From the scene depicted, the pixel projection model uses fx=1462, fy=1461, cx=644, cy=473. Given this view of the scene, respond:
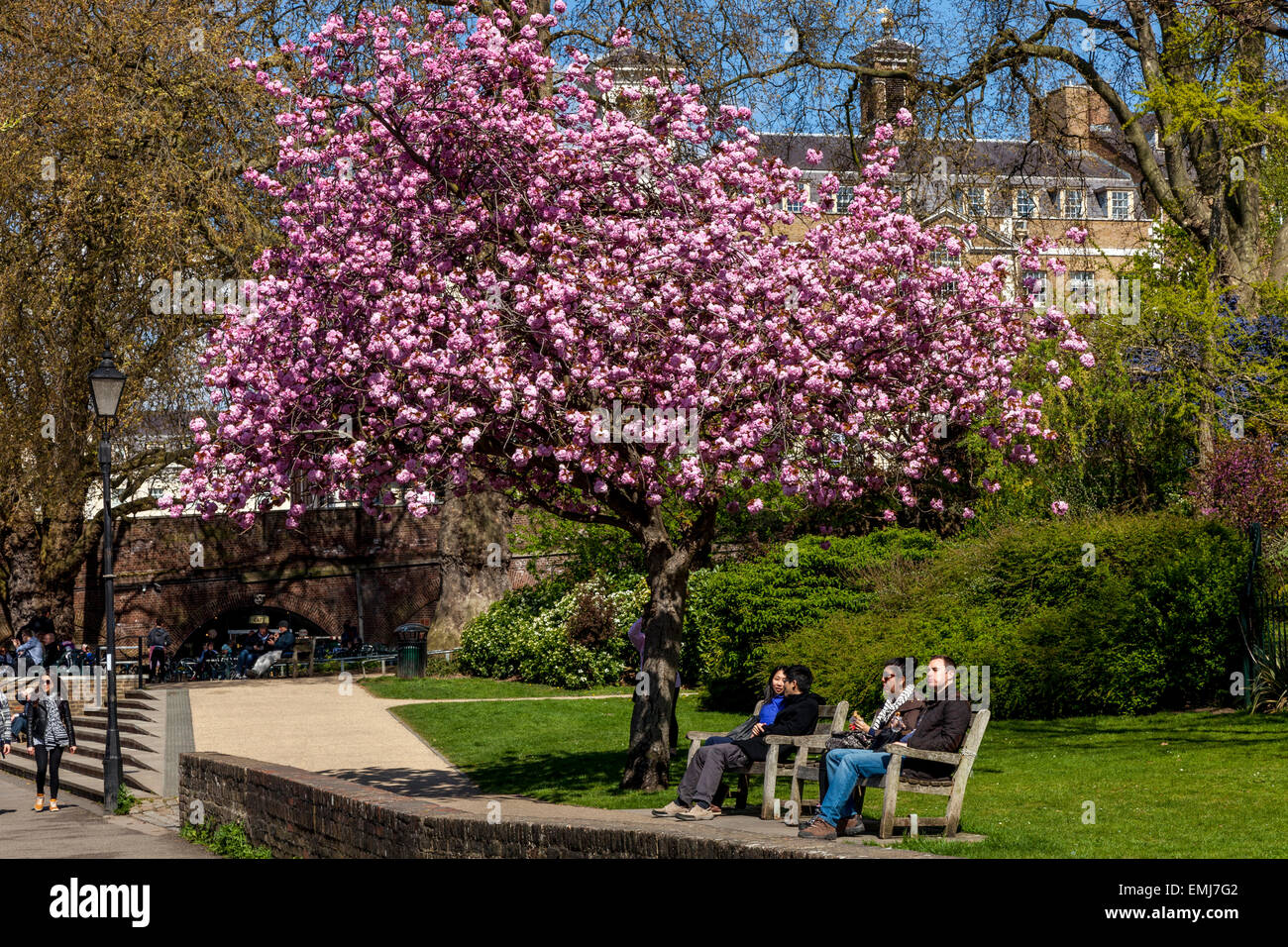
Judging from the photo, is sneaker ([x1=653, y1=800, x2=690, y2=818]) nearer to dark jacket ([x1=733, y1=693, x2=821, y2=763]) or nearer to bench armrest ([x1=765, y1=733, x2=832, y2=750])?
dark jacket ([x1=733, y1=693, x2=821, y2=763])

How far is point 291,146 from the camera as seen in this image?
13.1 meters

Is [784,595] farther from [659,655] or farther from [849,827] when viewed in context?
[849,827]

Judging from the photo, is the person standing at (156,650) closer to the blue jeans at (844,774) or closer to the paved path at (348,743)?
the paved path at (348,743)

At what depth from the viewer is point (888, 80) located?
24109mm

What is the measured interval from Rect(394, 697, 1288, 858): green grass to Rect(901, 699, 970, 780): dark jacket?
60 centimetres

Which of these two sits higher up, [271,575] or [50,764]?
[271,575]

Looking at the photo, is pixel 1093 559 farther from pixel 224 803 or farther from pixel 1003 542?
pixel 224 803

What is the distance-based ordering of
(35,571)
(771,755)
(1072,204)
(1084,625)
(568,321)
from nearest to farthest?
(771,755) → (568,321) → (1084,625) → (35,571) → (1072,204)

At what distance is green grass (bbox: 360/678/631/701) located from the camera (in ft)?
83.6

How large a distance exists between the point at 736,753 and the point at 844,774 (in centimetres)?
194

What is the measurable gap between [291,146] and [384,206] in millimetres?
1188

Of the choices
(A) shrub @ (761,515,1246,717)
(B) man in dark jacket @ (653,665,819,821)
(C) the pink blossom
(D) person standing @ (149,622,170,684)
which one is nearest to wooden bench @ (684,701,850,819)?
(B) man in dark jacket @ (653,665,819,821)

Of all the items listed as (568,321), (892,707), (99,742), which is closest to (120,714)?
(99,742)
